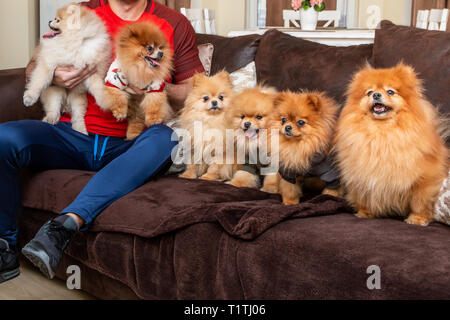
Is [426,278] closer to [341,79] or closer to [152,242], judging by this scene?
[152,242]

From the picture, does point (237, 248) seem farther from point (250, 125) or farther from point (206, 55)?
point (206, 55)

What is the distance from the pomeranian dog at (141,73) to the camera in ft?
6.77

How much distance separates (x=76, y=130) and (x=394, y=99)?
1.32 meters

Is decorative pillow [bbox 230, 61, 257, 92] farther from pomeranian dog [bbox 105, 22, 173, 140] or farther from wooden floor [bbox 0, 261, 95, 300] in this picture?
wooden floor [bbox 0, 261, 95, 300]

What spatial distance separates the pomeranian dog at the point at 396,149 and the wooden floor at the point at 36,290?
121 cm

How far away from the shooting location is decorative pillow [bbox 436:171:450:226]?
1.46 m

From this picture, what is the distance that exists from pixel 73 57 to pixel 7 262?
90cm

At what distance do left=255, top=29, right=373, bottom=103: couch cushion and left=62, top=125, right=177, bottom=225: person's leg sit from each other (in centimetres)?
59

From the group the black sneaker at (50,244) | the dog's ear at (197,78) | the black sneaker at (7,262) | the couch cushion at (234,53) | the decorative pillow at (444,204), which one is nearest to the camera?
the decorative pillow at (444,204)

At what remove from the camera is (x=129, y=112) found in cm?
220

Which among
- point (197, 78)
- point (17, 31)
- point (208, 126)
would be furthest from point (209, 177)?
point (17, 31)

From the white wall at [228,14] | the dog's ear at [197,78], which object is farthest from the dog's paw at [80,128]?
the white wall at [228,14]

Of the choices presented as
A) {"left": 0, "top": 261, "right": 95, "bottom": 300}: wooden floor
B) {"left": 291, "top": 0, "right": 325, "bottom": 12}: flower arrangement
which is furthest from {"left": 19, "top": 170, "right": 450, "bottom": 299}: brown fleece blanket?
{"left": 291, "top": 0, "right": 325, "bottom": 12}: flower arrangement

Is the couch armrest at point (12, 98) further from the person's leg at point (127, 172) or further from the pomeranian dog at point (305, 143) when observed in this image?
the pomeranian dog at point (305, 143)
